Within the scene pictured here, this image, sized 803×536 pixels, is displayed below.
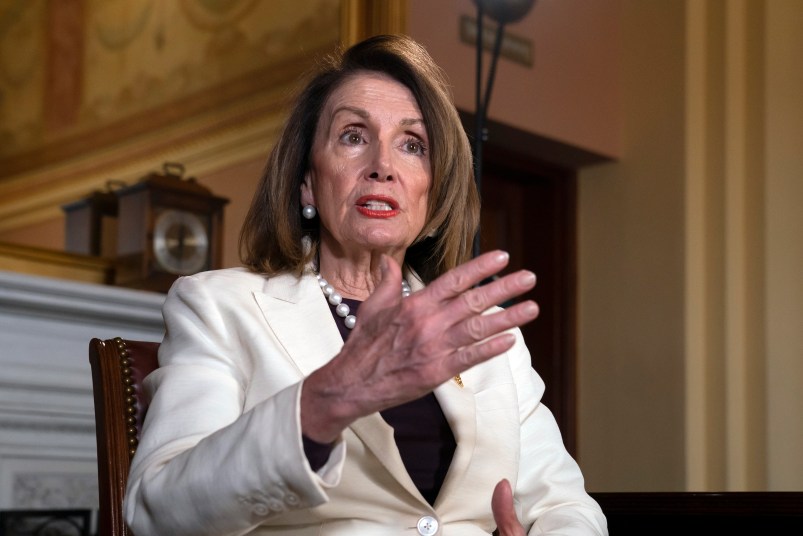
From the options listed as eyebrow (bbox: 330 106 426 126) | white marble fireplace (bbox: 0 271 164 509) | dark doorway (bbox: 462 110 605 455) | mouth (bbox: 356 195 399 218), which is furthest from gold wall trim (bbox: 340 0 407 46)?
mouth (bbox: 356 195 399 218)

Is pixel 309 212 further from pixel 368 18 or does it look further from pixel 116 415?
pixel 368 18

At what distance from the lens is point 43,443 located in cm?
305

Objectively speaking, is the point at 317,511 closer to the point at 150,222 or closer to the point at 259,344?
the point at 259,344

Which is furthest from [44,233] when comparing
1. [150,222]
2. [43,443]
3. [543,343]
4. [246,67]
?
[543,343]

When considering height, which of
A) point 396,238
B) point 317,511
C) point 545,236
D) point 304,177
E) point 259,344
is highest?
point 545,236

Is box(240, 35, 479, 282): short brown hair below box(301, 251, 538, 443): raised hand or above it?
above

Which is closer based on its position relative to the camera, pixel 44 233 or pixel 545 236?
pixel 44 233

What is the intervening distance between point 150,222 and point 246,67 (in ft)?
2.23

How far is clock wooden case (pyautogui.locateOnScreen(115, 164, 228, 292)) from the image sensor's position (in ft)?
A: 10.9

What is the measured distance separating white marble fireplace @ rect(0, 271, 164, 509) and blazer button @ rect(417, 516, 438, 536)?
5.22 feet

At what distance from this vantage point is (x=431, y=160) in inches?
82.7

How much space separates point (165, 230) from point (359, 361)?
2.12 meters

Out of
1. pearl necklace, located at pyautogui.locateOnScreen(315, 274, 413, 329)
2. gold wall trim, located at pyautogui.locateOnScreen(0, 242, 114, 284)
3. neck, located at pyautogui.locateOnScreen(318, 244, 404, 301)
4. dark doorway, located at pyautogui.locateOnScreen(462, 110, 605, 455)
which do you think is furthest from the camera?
dark doorway, located at pyautogui.locateOnScreen(462, 110, 605, 455)

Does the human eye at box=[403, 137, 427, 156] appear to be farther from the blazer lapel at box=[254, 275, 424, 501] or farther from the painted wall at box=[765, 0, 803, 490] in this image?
the painted wall at box=[765, 0, 803, 490]
